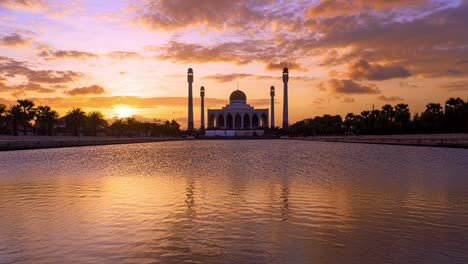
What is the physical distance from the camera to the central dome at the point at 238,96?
521 feet

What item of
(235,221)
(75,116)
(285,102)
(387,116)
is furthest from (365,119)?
(235,221)

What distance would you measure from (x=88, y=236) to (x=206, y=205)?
4407 mm

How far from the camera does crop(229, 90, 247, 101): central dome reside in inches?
6250

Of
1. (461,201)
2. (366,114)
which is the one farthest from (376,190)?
(366,114)

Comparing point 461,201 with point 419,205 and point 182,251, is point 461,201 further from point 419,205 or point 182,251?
point 182,251

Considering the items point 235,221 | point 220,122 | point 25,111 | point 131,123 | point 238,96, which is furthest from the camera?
point 238,96

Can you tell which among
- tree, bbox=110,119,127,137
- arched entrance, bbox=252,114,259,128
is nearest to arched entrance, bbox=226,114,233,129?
arched entrance, bbox=252,114,259,128

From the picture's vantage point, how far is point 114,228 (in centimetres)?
1011

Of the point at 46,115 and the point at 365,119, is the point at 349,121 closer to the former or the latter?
the point at 365,119

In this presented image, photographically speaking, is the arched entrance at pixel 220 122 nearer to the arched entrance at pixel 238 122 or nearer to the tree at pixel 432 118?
the arched entrance at pixel 238 122

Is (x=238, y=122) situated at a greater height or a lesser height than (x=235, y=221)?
greater

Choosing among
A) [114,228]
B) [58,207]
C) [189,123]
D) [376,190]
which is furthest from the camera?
[189,123]

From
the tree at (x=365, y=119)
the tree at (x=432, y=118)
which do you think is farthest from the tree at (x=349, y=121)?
the tree at (x=432, y=118)

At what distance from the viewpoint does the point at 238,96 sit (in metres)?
159
